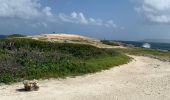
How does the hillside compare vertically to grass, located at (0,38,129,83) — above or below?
above

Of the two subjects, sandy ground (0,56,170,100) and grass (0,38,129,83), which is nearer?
sandy ground (0,56,170,100)

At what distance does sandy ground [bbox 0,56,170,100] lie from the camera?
21.6 metres

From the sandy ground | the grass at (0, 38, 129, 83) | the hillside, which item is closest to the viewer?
the sandy ground

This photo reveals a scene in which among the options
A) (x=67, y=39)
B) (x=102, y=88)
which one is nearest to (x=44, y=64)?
(x=102, y=88)

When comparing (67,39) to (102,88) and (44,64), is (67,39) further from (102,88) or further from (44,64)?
(102,88)

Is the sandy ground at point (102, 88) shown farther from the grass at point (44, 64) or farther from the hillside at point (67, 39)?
the hillside at point (67, 39)

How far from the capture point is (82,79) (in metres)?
27.5

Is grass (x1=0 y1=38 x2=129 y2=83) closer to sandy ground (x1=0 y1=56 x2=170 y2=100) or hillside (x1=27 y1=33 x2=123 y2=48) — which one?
sandy ground (x1=0 y1=56 x2=170 y2=100)

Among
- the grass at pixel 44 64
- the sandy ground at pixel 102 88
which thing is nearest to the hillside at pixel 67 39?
the grass at pixel 44 64

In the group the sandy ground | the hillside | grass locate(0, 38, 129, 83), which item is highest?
the hillside

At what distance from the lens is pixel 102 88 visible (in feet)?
79.6

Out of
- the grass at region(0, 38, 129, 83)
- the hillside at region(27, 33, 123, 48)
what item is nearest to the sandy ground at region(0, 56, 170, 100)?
the grass at region(0, 38, 129, 83)

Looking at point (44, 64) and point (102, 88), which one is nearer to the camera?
point (102, 88)

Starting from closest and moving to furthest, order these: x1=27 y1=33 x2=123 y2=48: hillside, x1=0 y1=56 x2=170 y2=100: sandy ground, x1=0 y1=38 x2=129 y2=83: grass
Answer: x1=0 y1=56 x2=170 y2=100: sandy ground < x1=0 y1=38 x2=129 y2=83: grass < x1=27 y1=33 x2=123 y2=48: hillside
